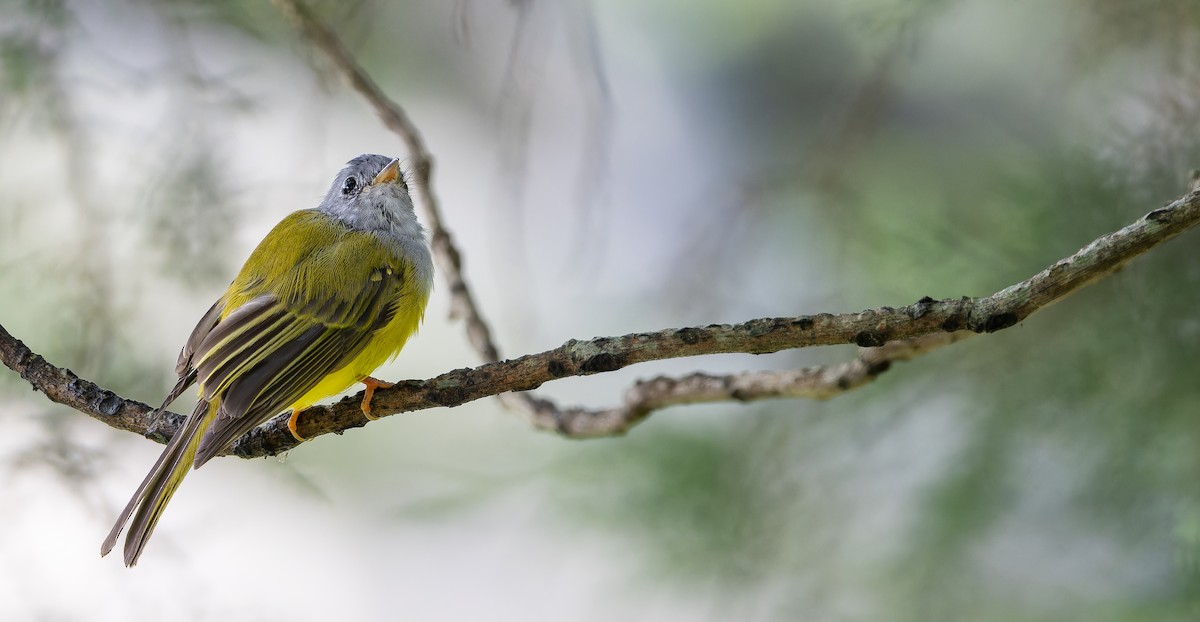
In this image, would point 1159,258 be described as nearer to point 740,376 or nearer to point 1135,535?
point 1135,535

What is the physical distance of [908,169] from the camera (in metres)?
3.89

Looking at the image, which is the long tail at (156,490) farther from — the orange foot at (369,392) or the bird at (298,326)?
the orange foot at (369,392)

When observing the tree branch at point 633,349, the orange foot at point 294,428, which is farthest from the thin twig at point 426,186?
the orange foot at point 294,428

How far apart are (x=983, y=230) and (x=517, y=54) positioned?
155cm

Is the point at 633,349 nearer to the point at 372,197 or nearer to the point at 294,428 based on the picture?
the point at 294,428

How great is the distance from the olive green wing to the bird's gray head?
1.26ft

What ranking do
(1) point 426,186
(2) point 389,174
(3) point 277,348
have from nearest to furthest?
(3) point 277,348, (1) point 426,186, (2) point 389,174

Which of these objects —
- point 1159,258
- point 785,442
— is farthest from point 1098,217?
point 785,442

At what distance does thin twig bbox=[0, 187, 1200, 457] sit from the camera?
161 centimetres

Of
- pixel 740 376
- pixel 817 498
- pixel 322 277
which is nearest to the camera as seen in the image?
pixel 740 376

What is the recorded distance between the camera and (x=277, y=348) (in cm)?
251

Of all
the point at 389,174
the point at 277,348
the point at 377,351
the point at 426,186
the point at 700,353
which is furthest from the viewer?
the point at 389,174

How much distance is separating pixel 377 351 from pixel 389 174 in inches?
32.1

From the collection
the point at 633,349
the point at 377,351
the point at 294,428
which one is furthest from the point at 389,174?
the point at 633,349
